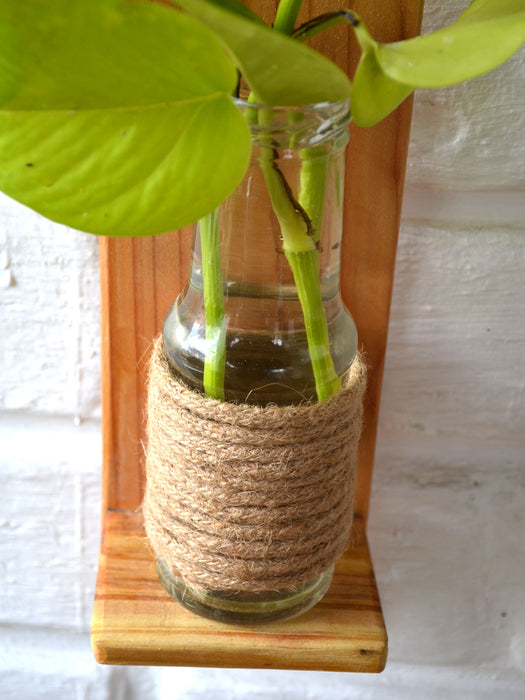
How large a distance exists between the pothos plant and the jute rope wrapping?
3.9 inches

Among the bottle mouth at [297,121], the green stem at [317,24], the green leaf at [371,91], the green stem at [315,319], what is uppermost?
the green stem at [317,24]

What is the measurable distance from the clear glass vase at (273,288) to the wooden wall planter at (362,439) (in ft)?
0.15

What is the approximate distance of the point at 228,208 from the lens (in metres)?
0.28

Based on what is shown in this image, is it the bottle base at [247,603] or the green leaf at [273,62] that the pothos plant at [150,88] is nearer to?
the green leaf at [273,62]

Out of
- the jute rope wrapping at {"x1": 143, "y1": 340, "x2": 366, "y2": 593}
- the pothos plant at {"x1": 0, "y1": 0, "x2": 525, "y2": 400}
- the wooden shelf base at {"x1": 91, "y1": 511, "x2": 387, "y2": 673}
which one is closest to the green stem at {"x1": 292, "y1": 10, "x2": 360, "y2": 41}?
the pothos plant at {"x1": 0, "y1": 0, "x2": 525, "y2": 400}

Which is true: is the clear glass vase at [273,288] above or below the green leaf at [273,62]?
below

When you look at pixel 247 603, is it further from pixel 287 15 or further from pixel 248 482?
pixel 287 15

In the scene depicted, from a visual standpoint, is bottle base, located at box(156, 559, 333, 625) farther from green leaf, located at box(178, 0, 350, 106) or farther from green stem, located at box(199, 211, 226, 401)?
green leaf, located at box(178, 0, 350, 106)

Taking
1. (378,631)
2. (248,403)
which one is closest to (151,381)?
(248,403)

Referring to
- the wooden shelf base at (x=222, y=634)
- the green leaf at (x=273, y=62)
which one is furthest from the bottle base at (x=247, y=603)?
Answer: the green leaf at (x=273, y=62)

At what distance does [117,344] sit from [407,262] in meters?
0.15

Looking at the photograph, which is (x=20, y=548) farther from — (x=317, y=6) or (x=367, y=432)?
(x=317, y=6)

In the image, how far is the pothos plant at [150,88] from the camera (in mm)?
189

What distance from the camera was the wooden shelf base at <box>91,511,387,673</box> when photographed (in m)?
0.32
